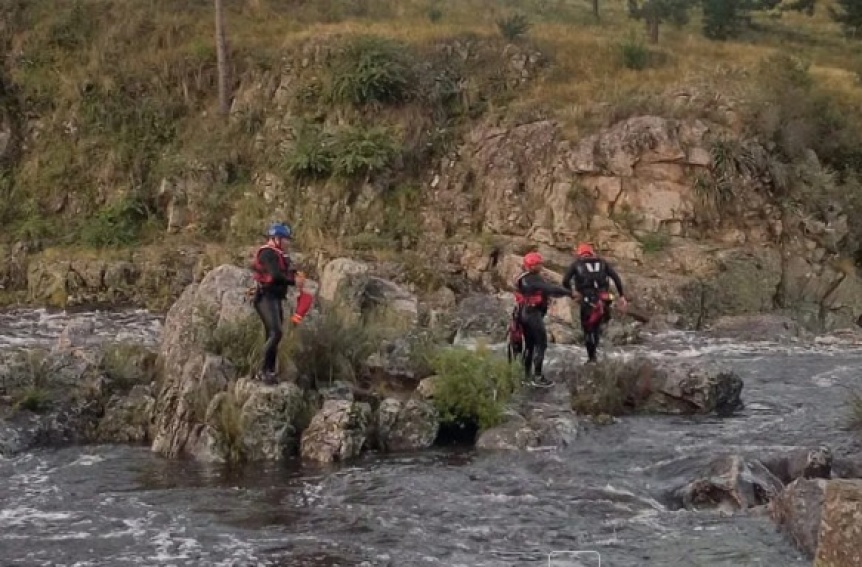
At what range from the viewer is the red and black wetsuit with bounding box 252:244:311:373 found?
13969 mm

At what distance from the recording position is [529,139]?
2809 cm

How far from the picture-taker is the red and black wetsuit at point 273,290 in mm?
13969

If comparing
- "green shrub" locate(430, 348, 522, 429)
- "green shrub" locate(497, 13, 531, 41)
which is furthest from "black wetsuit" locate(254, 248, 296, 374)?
"green shrub" locate(497, 13, 531, 41)

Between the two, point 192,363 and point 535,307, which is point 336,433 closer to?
point 192,363

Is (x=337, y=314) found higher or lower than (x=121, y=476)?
higher

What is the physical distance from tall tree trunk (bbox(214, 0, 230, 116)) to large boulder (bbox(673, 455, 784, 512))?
2357cm

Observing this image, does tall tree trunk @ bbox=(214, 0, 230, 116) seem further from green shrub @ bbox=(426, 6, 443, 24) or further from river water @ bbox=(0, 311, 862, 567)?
river water @ bbox=(0, 311, 862, 567)

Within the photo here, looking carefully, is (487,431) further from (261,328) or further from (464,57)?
(464,57)

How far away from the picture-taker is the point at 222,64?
31.7 metres

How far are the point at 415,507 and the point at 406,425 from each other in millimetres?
2553

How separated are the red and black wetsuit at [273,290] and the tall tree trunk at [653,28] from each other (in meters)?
23.5

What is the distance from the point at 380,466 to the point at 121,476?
9.52 ft

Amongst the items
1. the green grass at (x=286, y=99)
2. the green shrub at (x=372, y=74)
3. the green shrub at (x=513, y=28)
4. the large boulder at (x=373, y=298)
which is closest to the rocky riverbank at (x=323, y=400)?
the large boulder at (x=373, y=298)

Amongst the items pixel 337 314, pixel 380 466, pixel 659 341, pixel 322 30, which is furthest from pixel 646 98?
pixel 380 466
